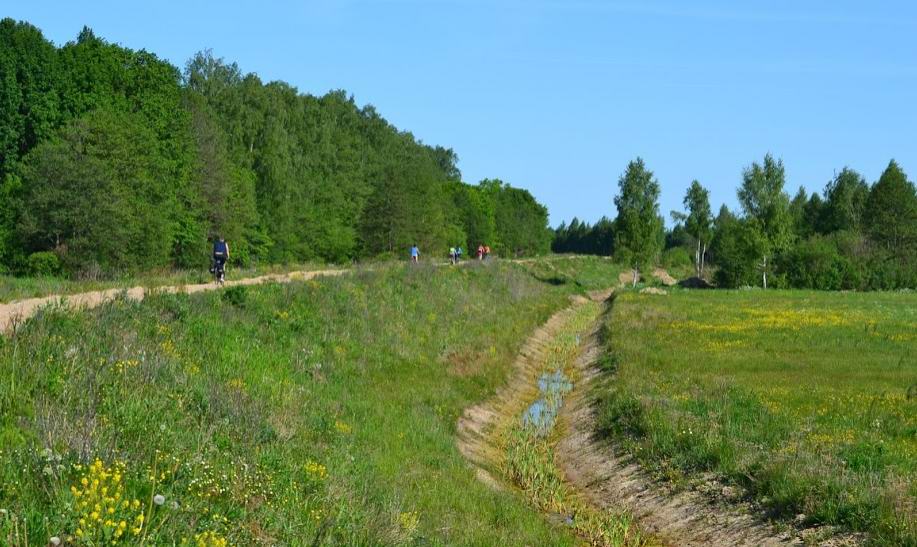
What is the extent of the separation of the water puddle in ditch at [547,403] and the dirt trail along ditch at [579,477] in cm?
3

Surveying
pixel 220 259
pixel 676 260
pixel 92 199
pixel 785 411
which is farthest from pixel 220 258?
pixel 676 260

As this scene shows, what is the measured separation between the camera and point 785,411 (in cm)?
1912

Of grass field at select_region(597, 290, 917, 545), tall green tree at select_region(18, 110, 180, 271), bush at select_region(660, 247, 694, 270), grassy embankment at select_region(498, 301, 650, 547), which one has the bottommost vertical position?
grassy embankment at select_region(498, 301, 650, 547)

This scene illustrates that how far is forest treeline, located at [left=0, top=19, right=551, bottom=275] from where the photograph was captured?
41.9 m

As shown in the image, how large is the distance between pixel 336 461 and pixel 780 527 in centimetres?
685

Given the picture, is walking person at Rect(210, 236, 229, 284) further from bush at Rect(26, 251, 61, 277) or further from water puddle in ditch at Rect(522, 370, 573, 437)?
bush at Rect(26, 251, 61, 277)

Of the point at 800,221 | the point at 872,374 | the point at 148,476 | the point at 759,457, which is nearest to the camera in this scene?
the point at 148,476

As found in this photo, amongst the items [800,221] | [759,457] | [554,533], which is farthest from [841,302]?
[800,221]

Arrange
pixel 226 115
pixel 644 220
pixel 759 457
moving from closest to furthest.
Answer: pixel 759 457
pixel 226 115
pixel 644 220

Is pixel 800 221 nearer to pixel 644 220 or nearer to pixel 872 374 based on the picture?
pixel 644 220

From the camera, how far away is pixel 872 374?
24.7m

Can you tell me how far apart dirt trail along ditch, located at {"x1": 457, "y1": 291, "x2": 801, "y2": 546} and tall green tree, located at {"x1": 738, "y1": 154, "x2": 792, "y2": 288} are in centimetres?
6044

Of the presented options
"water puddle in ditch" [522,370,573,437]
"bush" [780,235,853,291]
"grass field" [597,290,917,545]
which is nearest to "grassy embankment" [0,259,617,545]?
"water puddle in ditch" [522,370,573,437]

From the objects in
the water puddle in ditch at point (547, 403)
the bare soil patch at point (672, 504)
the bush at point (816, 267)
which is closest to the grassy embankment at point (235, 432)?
the water puddle in ditch at point (547, 403)
